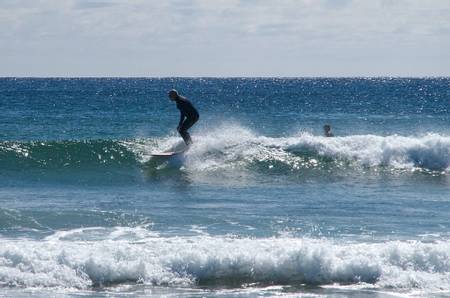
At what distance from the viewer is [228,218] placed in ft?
48.3

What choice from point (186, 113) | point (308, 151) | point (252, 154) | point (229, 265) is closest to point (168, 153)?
point (186, 113)

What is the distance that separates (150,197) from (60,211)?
8.12 feet

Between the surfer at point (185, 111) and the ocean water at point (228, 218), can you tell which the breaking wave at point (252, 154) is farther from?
the surfer at point (185, 111)

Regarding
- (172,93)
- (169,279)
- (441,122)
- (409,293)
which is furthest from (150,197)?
(441,122)

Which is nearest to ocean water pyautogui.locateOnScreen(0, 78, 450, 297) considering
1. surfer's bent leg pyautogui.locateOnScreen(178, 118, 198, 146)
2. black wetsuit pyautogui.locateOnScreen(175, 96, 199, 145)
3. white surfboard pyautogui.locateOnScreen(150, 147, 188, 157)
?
white surfboard pyautogui.locateOnScreen(150, 147, 188, 157)

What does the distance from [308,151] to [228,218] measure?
784 centimetres

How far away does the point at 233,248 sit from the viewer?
1221 cm

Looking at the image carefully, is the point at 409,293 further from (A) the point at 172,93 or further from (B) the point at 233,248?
(A) the point at 172,93

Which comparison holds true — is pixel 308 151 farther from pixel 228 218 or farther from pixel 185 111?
pixel 228 218

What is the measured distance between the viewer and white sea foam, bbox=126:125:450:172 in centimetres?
2109

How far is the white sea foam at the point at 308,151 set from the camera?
21.1 m

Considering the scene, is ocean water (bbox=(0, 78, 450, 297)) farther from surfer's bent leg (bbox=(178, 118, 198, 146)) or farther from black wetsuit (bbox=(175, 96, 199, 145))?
black wetsuit (bbox=(175, 96, 199, 145))

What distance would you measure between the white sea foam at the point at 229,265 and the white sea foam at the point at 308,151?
8.45 meters

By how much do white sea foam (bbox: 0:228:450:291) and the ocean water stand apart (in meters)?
0.02
